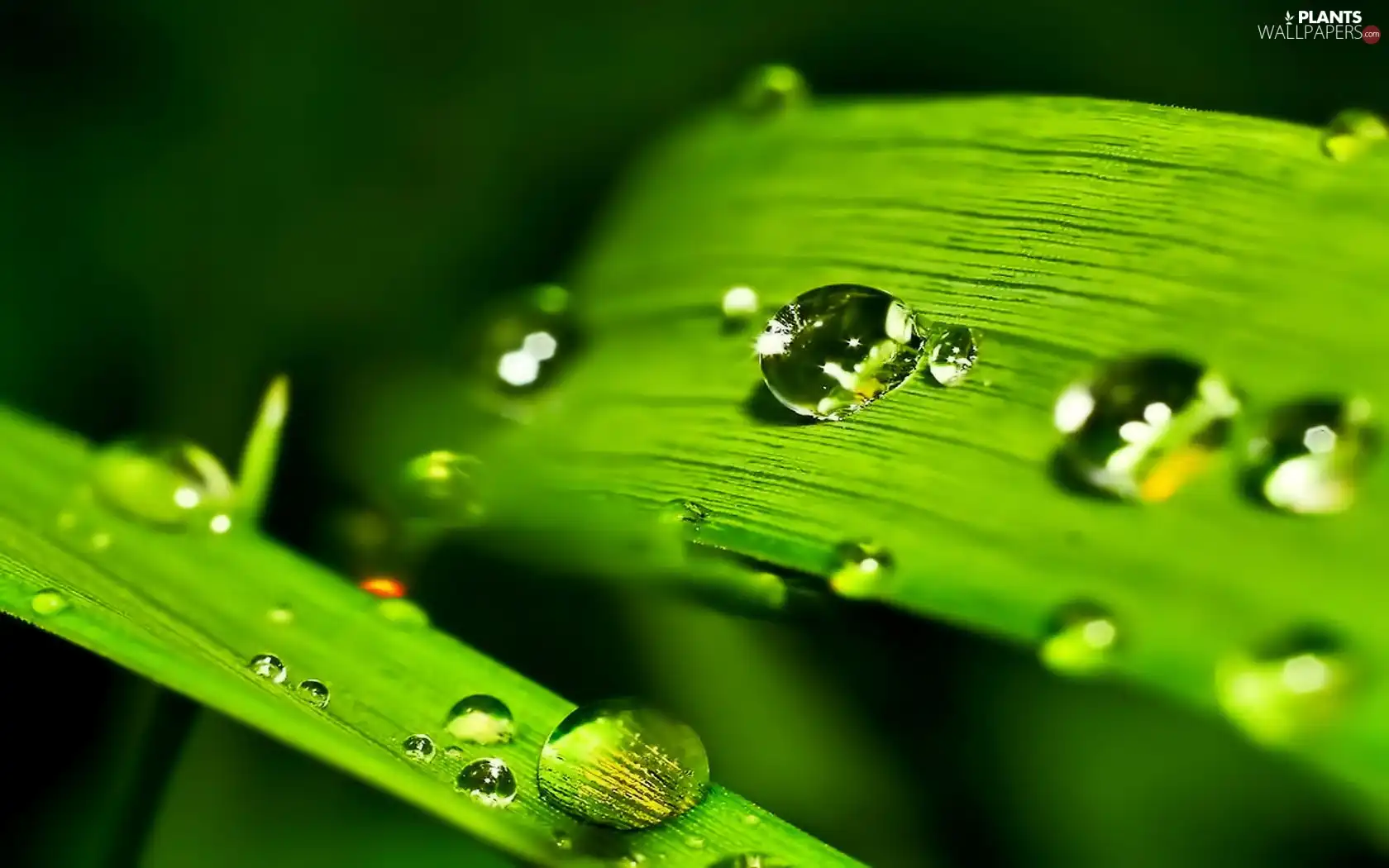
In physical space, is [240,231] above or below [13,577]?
above

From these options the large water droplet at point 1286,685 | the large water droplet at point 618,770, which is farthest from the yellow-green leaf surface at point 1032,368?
the large water droplet at point 618,770

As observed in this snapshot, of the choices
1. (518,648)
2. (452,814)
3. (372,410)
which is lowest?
(452,814)

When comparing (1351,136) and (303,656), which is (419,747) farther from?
(1351,136)

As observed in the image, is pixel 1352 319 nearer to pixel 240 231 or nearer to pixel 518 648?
pixel 518 648

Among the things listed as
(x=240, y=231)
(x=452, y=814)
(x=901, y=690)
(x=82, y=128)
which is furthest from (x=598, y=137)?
(x=452, y=814)

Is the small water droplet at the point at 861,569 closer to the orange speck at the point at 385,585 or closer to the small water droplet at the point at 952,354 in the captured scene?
the small water droplet at the point at 952,354

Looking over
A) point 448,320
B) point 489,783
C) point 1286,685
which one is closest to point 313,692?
point 489,783
